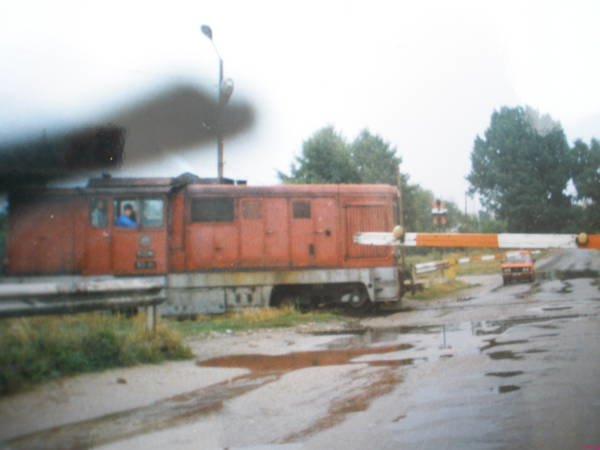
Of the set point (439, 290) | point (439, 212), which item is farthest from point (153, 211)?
point (439, 290)

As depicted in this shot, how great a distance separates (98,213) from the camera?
609 inches

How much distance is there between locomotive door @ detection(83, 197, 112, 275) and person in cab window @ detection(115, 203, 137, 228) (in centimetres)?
28

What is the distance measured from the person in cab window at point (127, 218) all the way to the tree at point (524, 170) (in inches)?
714

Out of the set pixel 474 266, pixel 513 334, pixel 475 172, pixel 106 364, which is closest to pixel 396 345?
pixel 513 334

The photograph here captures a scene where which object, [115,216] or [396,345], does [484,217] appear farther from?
[396,345]

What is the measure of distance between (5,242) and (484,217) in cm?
4350

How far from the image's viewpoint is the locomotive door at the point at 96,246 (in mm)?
15367

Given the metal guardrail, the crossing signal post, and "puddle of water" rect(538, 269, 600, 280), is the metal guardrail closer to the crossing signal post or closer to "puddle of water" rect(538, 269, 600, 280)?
the crossing signal post

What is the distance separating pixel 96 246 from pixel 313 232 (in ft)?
17.5

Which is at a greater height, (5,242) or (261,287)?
(5,242)

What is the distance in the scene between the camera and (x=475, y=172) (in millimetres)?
40781

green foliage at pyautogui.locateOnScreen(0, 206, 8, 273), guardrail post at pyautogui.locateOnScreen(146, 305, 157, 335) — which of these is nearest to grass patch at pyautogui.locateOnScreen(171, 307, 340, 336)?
guardrail post at pyautogui.locateOnScreen(146, 305, 157, 335)

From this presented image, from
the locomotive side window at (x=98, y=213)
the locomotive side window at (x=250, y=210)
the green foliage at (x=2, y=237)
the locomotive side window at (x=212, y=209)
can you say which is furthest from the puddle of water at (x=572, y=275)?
the green foliage at (x=2, y=237)

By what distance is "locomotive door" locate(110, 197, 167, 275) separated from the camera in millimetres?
15383
